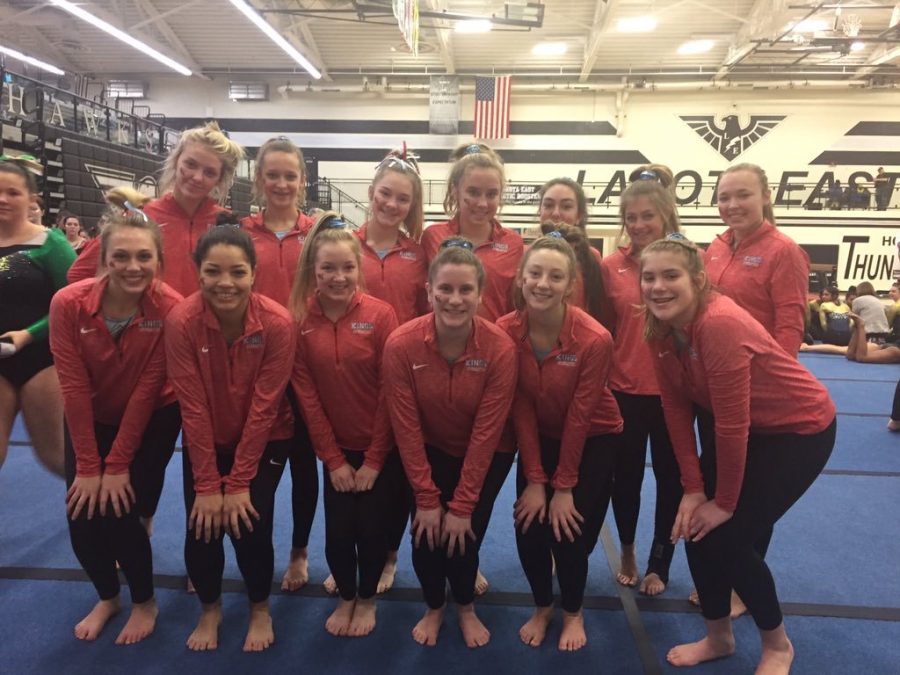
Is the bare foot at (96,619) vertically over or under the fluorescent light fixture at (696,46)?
under

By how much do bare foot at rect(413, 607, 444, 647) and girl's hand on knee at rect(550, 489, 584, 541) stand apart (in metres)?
0.60

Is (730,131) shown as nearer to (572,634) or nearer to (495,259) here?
(495,259)

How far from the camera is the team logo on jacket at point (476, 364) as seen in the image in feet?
6.92

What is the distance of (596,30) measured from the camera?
1269 cm

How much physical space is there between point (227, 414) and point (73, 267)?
105 centimetres

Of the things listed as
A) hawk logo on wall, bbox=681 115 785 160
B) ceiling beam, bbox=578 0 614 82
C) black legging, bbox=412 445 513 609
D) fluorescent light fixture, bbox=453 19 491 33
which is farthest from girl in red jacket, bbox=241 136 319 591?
hawk logo on wall, bbox=681 115 785 160

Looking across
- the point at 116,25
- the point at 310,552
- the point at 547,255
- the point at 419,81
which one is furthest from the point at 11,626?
the point at 419,81

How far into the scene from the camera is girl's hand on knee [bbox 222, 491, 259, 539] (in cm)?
204

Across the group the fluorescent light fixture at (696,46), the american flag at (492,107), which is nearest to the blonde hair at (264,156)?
the american flag at (492,107)

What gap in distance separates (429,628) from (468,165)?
200 centimetres

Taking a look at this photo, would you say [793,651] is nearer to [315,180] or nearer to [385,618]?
[385,618]

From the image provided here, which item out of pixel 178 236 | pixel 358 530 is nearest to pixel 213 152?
pixel 178 236

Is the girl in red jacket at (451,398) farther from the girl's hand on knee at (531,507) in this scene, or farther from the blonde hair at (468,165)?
the blonde hair at (468,165)

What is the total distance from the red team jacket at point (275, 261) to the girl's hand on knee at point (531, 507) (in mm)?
1382
